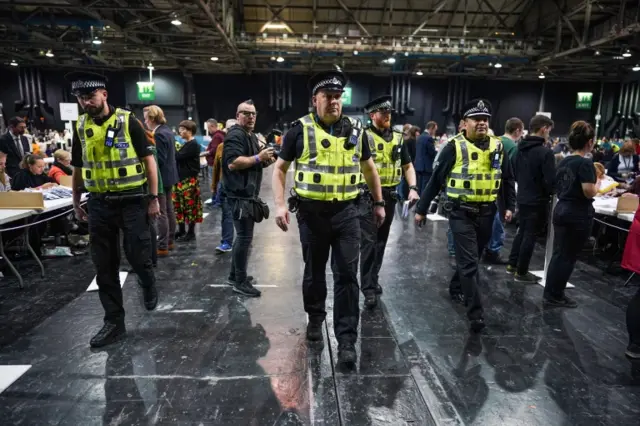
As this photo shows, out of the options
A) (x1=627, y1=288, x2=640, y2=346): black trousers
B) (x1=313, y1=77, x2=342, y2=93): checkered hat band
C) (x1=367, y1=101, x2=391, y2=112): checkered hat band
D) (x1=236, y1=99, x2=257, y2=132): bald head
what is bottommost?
(x1=627, y1=288, x2=640, y2=346): black trousers

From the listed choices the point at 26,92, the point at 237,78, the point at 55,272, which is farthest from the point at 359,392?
the point at 26,92

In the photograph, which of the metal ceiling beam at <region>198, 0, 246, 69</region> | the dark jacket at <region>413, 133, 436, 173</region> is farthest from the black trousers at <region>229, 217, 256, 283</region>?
the metal ceiling beam at <region>198, 0, 246, 69</region>

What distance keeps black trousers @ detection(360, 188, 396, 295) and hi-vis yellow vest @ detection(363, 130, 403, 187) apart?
5.0 inches

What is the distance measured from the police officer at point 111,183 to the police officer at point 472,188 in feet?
7.34

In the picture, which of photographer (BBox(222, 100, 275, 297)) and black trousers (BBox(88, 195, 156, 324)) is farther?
photographer (BBox(222, 100, 275, 297))

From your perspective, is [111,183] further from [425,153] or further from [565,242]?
[425,153]

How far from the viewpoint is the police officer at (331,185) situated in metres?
2.52

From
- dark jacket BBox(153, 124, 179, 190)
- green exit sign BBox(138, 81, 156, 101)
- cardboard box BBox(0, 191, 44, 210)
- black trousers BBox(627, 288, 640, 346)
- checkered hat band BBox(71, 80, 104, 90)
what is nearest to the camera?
checkered hat band BBox(71, 80, 104, 90)

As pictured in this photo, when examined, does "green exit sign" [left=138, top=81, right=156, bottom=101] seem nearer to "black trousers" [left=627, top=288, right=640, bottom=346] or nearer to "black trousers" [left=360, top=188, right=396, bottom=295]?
"black trousers" [left=360, top=188, right=396, bottom=295]

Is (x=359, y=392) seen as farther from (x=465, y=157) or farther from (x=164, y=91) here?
(x=164, y=91)

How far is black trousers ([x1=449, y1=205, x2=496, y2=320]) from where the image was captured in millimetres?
3104

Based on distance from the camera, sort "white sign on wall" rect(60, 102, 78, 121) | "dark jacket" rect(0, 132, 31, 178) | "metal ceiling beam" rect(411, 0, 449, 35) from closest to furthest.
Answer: "dark jacket" rect(0, 132, 31, 178)
"white sign on wall" rect(60, 102, 78, 121)
"metal ceiling beam" rect(411, 0, 449, 35)

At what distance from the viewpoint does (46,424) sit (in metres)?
2.08

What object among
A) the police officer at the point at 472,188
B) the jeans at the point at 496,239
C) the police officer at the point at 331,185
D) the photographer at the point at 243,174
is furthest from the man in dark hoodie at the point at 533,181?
the photographer at the point at 243,174
